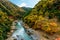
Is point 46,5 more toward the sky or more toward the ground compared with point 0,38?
more toward the sky

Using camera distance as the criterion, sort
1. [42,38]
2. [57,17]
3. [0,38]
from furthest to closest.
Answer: [57,17], [42,38], [0,38]

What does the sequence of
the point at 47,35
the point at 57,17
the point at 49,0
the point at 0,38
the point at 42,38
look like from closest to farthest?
the point at 0,38 < the point at 42,38 < the point at 47,35 < the point at 57,17 < the point at 49,0

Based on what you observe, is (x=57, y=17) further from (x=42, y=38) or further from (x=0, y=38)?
(x=0, y=38)

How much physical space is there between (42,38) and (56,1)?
1459 inches

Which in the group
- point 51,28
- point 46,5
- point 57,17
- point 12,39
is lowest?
point 12,39

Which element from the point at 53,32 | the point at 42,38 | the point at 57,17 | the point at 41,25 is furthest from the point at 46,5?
the point at 42,38

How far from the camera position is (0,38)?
60594mm

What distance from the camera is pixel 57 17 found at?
290ft

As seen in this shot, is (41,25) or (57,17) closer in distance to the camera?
(41,25)

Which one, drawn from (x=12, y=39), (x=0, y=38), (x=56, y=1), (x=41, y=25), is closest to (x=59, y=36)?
(x=41, y=25)

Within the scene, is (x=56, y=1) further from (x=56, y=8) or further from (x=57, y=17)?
(x=57, y=17)

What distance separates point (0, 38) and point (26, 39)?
11402mm

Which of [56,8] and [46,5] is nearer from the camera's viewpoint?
[56,8]

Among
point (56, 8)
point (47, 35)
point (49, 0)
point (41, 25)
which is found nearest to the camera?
point (47, 35)
